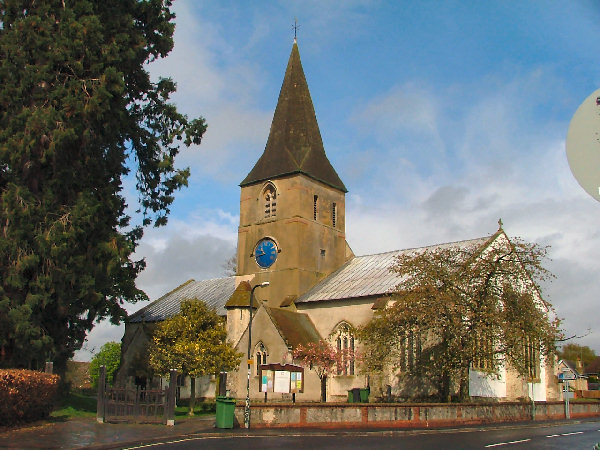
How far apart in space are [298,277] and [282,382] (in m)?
15.2

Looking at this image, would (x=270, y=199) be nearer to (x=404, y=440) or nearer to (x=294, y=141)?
(x=294, y=141)

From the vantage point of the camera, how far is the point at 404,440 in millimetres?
17531

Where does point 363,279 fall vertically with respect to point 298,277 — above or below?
below

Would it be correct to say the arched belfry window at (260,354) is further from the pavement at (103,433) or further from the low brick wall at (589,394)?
the low brick wall at (589,394)

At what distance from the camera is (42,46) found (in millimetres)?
22453

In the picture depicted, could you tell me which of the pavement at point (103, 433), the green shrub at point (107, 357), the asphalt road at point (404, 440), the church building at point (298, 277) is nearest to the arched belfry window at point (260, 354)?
the church building at point (298, 277)

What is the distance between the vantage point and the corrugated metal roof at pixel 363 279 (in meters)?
35.2

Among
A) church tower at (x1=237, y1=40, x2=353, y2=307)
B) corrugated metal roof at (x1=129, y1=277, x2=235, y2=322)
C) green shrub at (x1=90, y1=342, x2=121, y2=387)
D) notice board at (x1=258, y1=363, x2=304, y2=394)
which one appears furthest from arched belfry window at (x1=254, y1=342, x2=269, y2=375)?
green shrub at (x1=90, y1=342, x2=121, y2=387)

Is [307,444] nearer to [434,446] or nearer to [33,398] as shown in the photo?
[434,446]

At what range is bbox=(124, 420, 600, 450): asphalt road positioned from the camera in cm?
1567

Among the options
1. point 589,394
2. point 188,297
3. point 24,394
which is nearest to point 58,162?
point 24,394

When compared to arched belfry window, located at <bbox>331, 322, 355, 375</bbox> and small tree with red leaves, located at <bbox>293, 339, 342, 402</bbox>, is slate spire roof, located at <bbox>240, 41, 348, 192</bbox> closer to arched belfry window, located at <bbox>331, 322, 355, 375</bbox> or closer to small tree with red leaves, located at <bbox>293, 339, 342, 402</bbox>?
arched belfry window, located at <bbox>331, 322, 355, 375</bbox>

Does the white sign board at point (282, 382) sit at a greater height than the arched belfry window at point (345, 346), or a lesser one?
lesser

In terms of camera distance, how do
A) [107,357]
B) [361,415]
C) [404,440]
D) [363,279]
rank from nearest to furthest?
[404,440] → [361,415] → [363,279] → [107,357]
